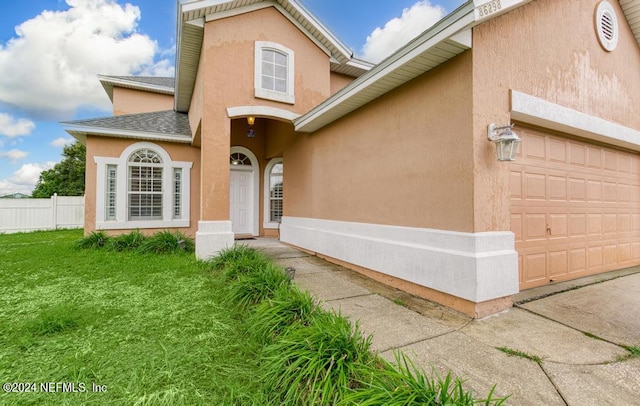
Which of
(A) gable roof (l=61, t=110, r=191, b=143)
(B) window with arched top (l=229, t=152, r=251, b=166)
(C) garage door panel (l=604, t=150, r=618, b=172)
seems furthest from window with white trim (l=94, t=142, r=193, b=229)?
(C) garage door panel (l=604, t=150, r=618, b=172)

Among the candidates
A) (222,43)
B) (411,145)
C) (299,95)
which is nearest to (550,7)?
(411,145)

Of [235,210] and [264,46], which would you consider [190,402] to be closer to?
[264,46]

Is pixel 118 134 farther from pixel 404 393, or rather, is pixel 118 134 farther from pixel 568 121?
pixel 568 121

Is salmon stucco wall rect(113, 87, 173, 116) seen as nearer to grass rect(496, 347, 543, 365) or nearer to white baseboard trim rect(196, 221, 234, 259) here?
white baseboard trim rect(196, 221, 234, 259)

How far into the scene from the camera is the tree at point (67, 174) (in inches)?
974

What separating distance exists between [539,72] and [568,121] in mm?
926

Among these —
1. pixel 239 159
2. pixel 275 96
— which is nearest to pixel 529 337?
pixel 275 96

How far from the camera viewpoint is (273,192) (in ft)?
34.2

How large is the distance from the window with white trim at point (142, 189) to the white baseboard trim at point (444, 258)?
22.5 ft

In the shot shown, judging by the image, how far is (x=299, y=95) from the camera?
770cm

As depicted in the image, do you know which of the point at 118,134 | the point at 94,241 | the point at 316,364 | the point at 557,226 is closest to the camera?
the point at 316,364

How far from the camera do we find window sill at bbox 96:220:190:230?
857 cm

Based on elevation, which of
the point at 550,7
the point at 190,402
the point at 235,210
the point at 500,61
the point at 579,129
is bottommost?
the point at 190,402

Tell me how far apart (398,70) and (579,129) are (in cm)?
314
